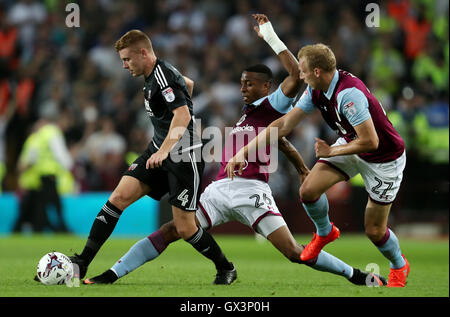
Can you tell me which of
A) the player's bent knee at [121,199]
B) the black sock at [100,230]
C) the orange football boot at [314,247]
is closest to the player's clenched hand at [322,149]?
the orange football boot at [314,247]

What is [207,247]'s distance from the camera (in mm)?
6469

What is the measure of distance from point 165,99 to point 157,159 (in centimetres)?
49

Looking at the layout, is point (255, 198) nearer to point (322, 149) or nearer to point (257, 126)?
point (257, 126)

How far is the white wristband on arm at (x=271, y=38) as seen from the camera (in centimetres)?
679

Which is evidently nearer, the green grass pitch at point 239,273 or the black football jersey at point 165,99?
the green grass pitch at point 239,273

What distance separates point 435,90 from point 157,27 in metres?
5.93

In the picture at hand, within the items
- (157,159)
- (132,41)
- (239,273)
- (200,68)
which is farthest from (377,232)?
(200,68)

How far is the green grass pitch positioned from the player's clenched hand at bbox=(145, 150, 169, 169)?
96 centimetres

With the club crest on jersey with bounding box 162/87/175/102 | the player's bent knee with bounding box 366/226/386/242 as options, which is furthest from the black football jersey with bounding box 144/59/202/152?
the player's bent knee with bounding box 366/226/386/242

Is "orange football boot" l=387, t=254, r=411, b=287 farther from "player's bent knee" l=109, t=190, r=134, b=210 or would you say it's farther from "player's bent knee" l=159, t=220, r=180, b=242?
"player's bent knee" l=109, t=190, r=134, b=210

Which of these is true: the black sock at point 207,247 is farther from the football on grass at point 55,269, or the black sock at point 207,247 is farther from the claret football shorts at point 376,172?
the claret football shorts at point 376,172

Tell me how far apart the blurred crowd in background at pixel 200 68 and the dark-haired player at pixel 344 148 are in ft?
22.7

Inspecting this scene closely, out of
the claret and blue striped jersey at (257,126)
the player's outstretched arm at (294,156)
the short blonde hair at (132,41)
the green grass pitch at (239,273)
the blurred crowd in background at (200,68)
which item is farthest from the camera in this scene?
the blurred crowd in background at (200,68)

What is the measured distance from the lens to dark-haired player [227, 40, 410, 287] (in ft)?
20.5
